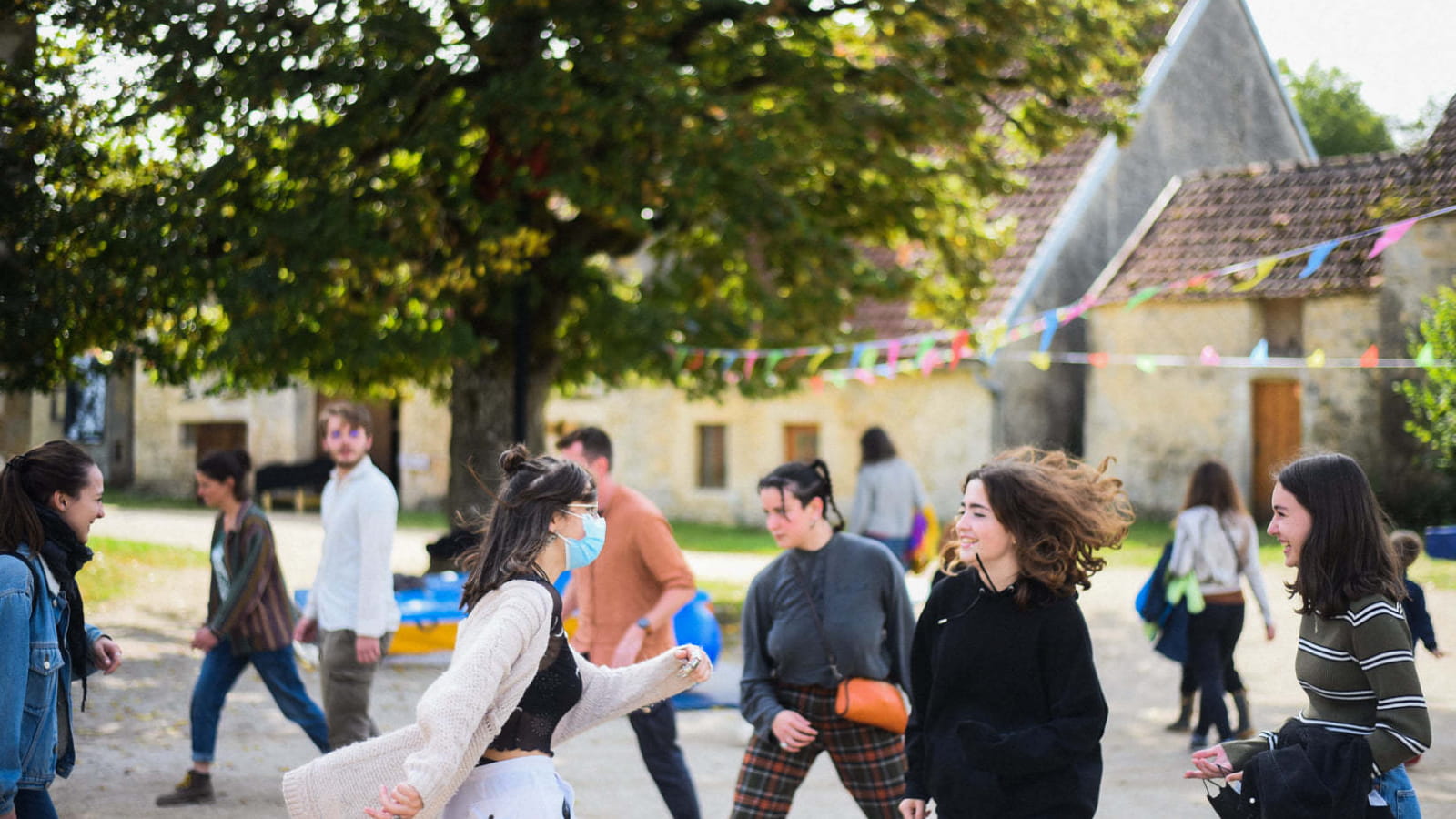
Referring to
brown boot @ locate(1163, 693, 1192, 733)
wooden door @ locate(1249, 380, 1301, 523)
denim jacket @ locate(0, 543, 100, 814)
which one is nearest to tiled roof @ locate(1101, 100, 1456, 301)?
wooden door @ locate(1249, 380, 1301, 523)

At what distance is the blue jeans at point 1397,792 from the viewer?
3.84 meters

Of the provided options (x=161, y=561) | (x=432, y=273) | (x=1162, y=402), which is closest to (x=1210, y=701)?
(x=432, y=273)

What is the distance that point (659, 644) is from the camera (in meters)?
6.52

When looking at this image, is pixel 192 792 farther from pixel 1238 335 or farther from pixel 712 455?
pixel 712 455

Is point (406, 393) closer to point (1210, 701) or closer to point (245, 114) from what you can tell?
point (245, 114)

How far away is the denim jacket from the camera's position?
4137mm

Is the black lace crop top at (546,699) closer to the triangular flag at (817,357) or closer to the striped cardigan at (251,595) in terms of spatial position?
the striped cardigan at (251,595)

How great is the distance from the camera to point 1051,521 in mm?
3904

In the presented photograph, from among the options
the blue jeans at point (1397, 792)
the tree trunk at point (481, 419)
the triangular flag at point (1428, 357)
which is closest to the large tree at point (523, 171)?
the tree trunk at point (481, 419)

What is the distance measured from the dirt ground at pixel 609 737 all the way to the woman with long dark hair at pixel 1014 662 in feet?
12.2

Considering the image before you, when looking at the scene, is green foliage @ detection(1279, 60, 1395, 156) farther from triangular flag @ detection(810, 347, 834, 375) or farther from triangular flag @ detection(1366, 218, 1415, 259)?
triangular flag @ detection(1366, 218, 1415, 259)

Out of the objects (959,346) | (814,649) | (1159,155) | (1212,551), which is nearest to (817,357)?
(959,346)

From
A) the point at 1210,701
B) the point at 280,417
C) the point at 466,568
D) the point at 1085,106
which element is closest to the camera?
the point at 466,568

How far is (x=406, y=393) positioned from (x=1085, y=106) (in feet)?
29.6
